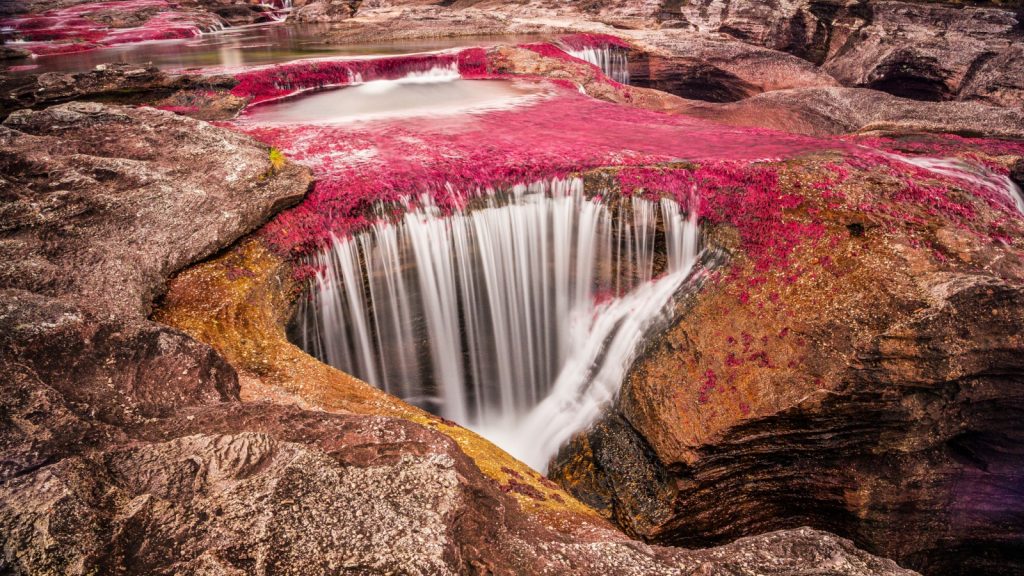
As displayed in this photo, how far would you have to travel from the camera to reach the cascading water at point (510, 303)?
7.77 metres

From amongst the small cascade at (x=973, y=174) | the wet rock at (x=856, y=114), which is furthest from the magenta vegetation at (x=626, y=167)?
the wet rock at (x=856, y=114)

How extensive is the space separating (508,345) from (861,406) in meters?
4.94

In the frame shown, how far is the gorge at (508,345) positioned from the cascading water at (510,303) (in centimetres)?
5

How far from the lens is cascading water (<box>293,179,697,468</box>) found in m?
7.77

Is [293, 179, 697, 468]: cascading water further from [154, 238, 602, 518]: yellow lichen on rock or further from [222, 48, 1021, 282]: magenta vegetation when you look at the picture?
[154, 238, 602, 518]: yellow lichen on rock

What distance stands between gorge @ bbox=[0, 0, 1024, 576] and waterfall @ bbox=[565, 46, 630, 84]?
10255mm

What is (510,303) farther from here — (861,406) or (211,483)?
(211,483)

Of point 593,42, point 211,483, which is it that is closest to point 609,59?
point 593,42

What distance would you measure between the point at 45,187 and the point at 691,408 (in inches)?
304

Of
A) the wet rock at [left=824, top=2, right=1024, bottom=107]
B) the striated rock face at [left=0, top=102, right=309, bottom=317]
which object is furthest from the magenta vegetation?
the wet rock at [left=824, top=2, right=1024, bottom=107]

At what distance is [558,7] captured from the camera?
3053 cm

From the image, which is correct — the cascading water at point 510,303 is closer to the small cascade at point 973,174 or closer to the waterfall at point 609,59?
the small cascade at point 973,174

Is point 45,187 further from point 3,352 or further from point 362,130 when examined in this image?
point 362,130

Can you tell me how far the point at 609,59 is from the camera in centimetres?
2116
